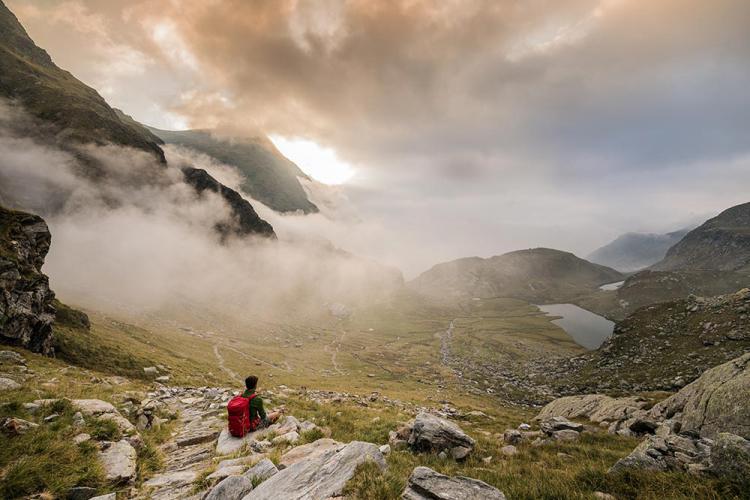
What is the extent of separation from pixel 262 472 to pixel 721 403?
856 inches

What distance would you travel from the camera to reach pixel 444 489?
7141 mm

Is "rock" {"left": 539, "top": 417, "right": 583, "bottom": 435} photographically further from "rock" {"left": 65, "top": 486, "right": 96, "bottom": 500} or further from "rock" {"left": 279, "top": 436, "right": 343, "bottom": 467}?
"rock" {"left": 65, "top": 486, "right": 96, "bottom": 500}

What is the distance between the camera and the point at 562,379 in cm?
8075

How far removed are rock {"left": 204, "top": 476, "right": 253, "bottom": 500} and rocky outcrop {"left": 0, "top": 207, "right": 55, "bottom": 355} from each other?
1931 inches

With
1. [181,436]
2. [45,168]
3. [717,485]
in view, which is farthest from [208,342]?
[45,168]

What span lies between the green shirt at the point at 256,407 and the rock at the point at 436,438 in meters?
7.56

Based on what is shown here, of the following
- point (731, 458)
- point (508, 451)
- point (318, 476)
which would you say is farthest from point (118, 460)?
point (731, 458)

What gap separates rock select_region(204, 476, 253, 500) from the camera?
7.84 meters

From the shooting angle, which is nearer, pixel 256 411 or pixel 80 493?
pixel 80 493

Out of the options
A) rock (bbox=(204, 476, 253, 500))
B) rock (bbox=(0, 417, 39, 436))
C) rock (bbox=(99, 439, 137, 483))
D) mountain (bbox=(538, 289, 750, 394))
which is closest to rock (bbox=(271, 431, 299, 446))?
rock (bbox=(99, 439, 137, 483))

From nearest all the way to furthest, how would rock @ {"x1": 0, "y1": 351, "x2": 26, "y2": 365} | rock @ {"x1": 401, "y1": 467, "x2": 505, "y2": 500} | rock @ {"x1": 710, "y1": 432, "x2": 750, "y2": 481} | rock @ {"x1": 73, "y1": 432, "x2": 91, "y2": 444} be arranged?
rock @ {"x1": 401, "y1": 467, "x2": 505, "y2": 500}
rock @ {"x1": 710, "y1": 432, "x2": 750, "y2": 481}
rock @ {"x1": 73, "y1": 432, "x2": 91, "y2": 444}
rock @ {"x1": 0, "y1": 351, "x2": 26, "y2": 365}

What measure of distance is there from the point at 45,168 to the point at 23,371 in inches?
8984

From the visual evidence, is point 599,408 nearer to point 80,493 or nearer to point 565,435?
point 565,435

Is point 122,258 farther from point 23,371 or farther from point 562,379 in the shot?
point 562,379
